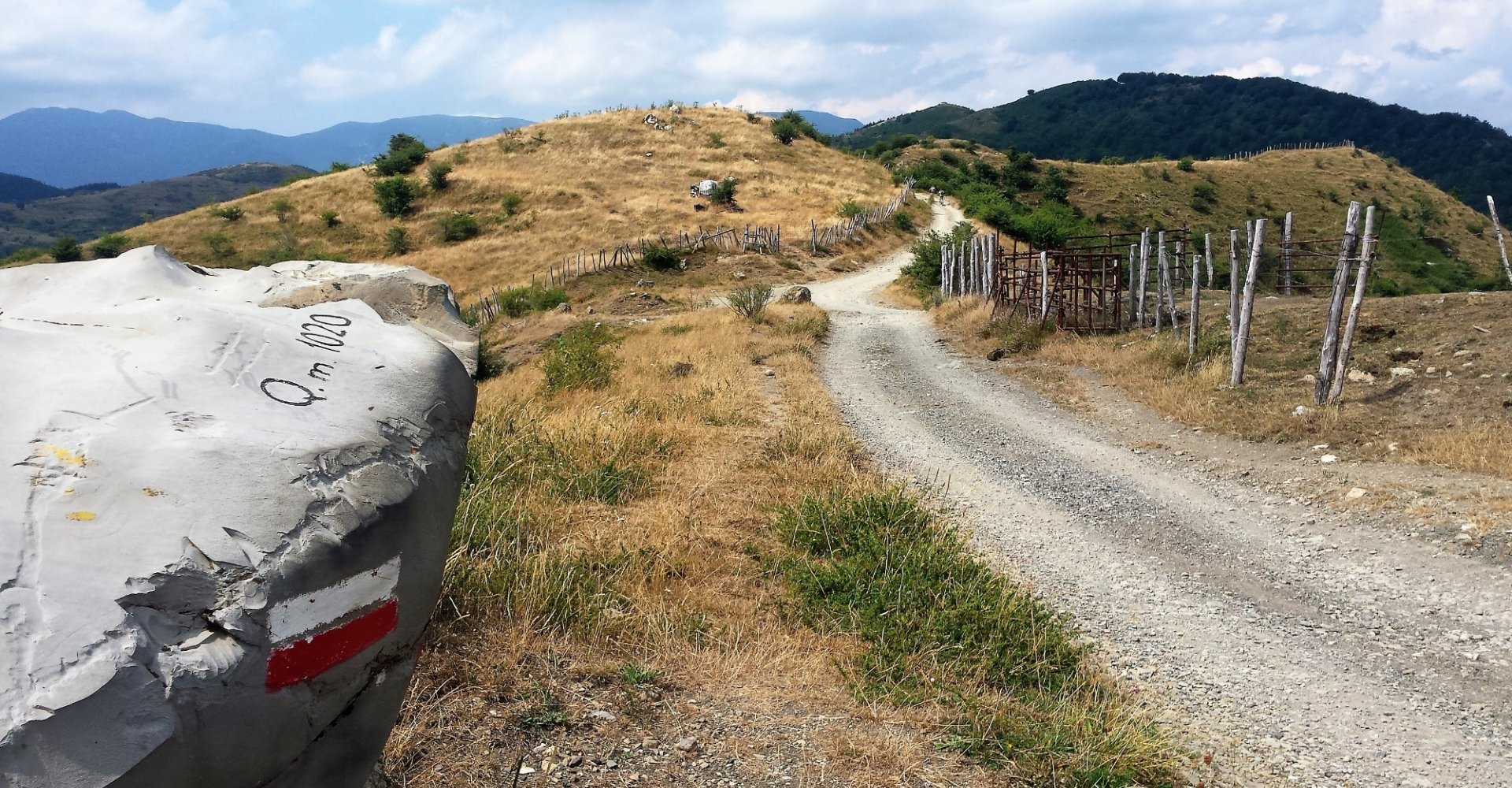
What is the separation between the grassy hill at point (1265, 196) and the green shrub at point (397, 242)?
31.0 metres

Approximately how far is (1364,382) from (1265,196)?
53083mm

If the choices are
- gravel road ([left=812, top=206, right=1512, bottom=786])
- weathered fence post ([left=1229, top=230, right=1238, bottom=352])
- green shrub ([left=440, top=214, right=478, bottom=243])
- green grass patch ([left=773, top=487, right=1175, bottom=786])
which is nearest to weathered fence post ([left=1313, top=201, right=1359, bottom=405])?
weathered fence post ([left=1229, top=230, right=1238, bottom=352])

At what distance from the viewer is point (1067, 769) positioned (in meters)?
3.65

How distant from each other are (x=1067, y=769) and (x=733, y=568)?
277 centimetres

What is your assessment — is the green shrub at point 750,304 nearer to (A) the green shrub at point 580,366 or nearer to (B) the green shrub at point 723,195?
(A) the green shrub at point 580,366

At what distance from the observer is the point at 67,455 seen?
67.8 inches

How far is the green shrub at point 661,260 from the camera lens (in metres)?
31.4

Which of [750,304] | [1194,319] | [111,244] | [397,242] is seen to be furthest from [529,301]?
[111,244]

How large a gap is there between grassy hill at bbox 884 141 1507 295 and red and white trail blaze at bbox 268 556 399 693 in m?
42.3

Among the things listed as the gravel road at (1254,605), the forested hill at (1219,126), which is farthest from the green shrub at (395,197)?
the forested hill at (1219,126)

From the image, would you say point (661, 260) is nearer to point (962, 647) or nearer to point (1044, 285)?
point (1044, 285)

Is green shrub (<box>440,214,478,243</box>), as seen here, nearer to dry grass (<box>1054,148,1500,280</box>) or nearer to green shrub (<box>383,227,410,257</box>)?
green shrub (<box>383,227,410,257</box>)

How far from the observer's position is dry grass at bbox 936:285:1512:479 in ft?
27.5

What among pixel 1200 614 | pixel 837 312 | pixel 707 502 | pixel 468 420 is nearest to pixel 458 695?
pixel 468 420
